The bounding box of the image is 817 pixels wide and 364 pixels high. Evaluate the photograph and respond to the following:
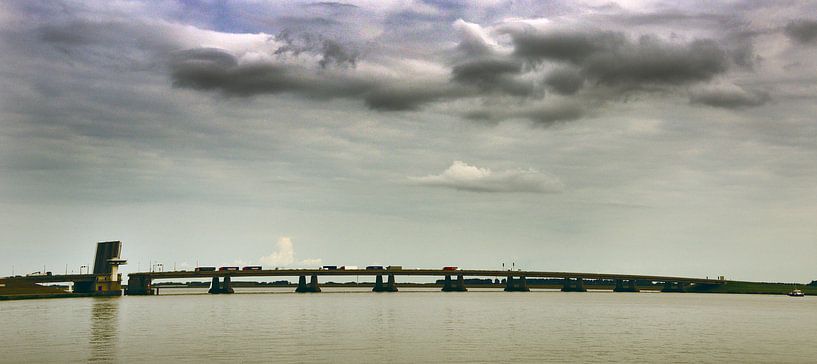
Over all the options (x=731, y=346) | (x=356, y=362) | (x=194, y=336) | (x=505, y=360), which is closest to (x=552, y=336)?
(x=731, y=346)

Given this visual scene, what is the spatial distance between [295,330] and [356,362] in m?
Answer: 34.5

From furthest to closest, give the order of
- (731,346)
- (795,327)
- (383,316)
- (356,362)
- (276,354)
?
(383,316) < (795,327) < (731,346) < (276,354) < (356,362)

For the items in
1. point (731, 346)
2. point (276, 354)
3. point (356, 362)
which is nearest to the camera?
point (356, 362)

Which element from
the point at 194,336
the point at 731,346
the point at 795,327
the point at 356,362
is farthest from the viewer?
the point at 795,327

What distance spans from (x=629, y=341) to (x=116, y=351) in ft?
172

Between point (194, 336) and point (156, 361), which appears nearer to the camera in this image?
point (156, 361)

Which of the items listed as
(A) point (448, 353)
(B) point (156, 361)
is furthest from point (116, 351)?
(A) point (448, 353)

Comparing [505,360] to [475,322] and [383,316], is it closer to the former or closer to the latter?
[475,322]

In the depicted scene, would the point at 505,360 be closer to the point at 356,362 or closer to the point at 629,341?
the point at 356,362

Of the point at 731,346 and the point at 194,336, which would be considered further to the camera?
the point at 194,336

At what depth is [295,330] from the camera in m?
97.7

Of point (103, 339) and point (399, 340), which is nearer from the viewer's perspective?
point (399, 340)

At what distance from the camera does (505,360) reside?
66.6 m

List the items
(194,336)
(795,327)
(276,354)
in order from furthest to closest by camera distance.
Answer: (795,327) → (194,336) → (276,354)
